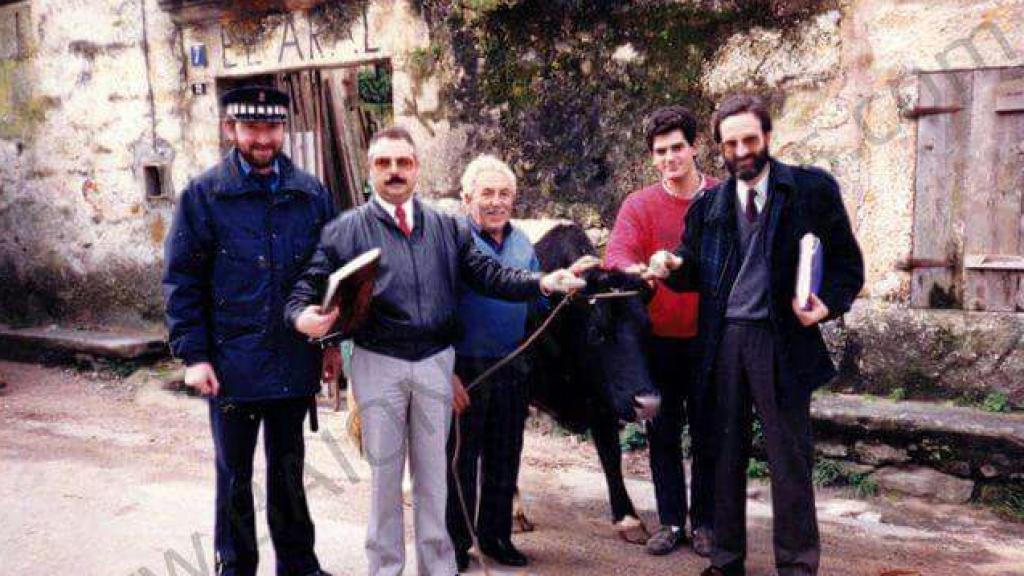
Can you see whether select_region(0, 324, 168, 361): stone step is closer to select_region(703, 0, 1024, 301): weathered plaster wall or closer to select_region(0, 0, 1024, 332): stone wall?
select_region(0, 0, 1024, 332): stone wall

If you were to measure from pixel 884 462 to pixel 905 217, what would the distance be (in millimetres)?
1374

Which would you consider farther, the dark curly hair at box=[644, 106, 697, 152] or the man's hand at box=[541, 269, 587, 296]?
the dark curly hair at box=[644, 106, 697, 152]

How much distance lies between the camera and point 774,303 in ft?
10.7

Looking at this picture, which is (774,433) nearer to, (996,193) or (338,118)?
(996,193)

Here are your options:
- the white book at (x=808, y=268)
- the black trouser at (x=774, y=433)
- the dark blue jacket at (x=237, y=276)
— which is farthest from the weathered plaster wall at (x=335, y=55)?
the white book at (x=808, y=268)

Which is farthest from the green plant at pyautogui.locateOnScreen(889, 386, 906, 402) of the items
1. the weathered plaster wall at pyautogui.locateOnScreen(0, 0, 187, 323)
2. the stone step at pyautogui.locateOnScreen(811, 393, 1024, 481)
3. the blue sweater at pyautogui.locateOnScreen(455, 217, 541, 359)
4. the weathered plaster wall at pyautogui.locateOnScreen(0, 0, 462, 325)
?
the weathered plaster wall at pyautogui.locateOnScreen(0, 0, 187, 323)

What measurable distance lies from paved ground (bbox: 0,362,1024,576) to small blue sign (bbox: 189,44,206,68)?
323 centimetres

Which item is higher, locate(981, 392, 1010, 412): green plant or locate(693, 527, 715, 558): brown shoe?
locate(981, 392, 1010, 412): green plant

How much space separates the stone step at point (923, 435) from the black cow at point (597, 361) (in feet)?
4.67

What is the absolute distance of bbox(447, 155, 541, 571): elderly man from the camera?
362 centimetres

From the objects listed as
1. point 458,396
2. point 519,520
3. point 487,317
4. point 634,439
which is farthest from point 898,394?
point 458,396

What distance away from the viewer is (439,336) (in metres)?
3.30

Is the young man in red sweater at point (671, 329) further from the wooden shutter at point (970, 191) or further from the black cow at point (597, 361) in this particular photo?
the wooden shutter at point (970, 191)

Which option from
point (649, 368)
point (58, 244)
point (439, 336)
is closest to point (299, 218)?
point (439, 336)
